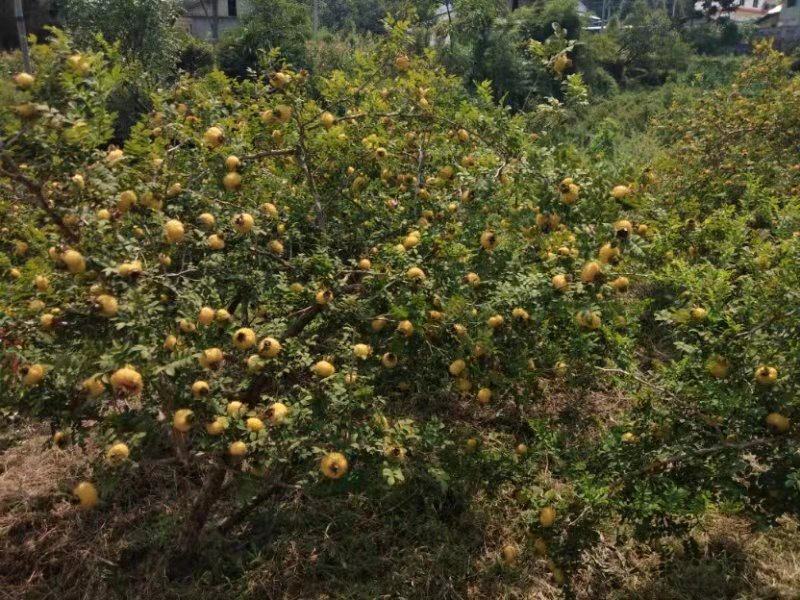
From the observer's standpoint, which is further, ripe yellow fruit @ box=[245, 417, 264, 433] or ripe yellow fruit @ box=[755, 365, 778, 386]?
ripe yellow fruit @ box=[755, 365, 778, 386]

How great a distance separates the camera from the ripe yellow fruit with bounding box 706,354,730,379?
197 centimetres

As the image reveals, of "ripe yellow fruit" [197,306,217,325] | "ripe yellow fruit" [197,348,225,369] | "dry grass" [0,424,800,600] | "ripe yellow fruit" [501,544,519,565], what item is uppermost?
"ripe yellow fruit" [197,306,217,325]

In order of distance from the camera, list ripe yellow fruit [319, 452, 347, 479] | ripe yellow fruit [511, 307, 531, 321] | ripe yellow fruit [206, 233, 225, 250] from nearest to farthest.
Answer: ripe yellow fruit [319, 452, 347, 479]
ripe yellow fruit [206, 233, 225, 250]
ripe yellow fruit [511, 307, 531, 321]

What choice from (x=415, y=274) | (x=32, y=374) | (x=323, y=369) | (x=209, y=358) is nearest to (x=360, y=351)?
(x=323, y=369)

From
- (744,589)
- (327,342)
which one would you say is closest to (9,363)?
(327,342)

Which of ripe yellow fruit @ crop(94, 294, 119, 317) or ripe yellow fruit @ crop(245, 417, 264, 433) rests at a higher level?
ripe yellow fruit @ crop(94, 294, 119, 317)

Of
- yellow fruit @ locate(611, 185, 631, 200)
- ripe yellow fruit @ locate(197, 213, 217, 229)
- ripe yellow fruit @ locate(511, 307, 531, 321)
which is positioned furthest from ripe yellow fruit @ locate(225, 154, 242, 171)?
yellow fruit @ locate(611, 185, 631, 200)

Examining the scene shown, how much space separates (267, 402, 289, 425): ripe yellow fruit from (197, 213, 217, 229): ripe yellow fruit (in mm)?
624

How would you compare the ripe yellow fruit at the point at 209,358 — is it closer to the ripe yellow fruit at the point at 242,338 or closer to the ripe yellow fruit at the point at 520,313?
the ripe yellow fruit at the point at 242,338

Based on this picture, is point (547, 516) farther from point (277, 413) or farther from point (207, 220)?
point (207, 220)

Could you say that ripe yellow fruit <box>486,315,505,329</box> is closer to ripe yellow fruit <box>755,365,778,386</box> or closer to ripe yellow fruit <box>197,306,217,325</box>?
ripe yellow fruit <box>755,365,778,386</box>

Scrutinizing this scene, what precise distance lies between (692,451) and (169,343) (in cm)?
164

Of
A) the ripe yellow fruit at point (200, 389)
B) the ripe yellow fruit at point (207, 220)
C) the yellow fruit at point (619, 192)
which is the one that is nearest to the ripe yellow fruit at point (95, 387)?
the ripe yellow fruit at point (200, 389)

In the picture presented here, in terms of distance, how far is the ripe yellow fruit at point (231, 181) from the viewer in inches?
81.1
